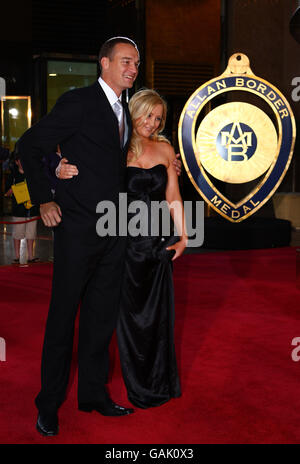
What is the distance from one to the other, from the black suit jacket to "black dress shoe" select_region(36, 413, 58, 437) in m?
0.78

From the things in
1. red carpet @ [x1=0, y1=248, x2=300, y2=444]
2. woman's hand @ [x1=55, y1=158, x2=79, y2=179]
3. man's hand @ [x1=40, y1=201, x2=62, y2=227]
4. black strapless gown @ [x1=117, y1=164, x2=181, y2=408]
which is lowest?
red carpet @ [x1=0, y1=248, x2=300, y2=444]

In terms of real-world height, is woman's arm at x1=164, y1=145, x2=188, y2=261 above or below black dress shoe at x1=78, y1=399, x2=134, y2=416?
above

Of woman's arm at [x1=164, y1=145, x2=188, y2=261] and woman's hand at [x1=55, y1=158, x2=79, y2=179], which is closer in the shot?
woman's hand at [x1=55, y1=158, x2=79, y2=179]

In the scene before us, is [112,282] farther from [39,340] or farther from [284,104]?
[284,104]

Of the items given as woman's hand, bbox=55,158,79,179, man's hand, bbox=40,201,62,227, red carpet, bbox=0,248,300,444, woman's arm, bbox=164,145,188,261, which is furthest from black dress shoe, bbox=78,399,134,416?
woman's hand, bbox=55,158,79,179

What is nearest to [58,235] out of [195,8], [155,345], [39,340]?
[155,345]

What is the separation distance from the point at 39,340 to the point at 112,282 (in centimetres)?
134

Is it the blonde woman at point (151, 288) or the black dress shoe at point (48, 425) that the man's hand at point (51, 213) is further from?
the black dress shoe at point (48, 425)

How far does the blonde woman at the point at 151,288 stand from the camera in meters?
2.63

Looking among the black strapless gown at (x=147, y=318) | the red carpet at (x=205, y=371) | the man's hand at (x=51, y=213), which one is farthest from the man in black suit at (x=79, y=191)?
the red carpet at (x=205, y=371)

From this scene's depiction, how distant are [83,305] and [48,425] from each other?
18.4 inches

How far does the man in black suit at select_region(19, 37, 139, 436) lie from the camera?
7.56 feet

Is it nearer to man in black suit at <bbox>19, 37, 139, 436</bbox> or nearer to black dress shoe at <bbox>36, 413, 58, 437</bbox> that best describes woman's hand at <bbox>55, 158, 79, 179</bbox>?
man in black suit at <bbox>19, 37, 139, 436</bbox>

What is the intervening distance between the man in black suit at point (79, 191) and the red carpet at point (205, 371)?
0.27 m
